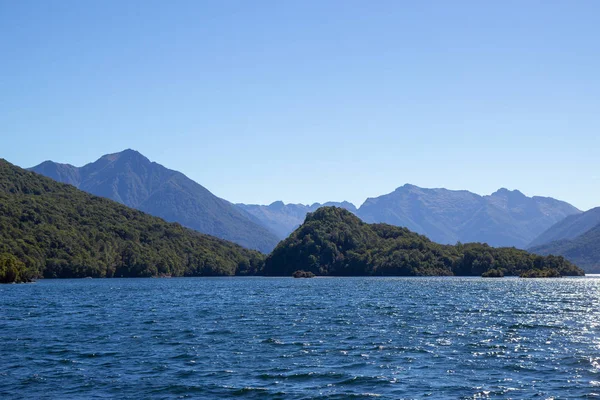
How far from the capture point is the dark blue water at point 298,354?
38344 millimetres

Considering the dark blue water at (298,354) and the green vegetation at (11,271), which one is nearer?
the dark blue water at (298,354)

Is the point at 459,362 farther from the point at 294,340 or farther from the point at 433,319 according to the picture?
the point at 433,319

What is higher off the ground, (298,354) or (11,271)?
(11,271)

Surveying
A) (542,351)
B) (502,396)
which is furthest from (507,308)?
(502,396)

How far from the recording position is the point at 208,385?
129ft

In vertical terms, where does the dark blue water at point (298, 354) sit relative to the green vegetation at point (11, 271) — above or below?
below

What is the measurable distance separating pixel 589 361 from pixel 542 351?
200 inches

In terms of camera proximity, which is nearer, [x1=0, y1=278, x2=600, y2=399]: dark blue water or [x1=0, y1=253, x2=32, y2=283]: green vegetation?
[x1=0, y1=278, x2=600, y2=399]: dark blue water

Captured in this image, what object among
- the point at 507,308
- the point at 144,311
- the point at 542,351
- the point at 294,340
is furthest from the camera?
the point at 507,308

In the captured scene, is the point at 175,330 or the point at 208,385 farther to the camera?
the point at 175,330

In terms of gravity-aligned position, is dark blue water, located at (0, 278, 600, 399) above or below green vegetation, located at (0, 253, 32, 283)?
below

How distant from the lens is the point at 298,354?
50.4 meters

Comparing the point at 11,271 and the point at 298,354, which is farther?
the point at 11,271

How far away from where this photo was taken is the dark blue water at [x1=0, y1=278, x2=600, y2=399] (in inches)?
1510
